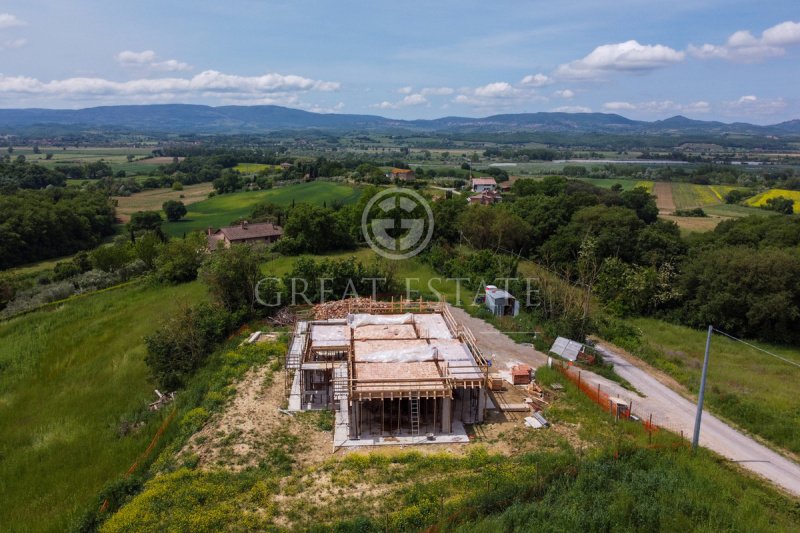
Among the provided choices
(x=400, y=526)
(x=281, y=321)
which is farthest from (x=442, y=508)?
(x=281, y=321)

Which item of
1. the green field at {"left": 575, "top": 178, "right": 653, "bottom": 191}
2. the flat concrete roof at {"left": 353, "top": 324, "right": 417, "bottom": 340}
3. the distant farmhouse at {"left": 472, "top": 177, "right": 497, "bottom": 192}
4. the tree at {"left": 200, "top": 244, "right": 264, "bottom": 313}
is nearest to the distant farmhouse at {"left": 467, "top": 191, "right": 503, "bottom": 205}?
the distant farmhouse at {"left": 472, "top": 177, "right": 497, "bottom": 192}

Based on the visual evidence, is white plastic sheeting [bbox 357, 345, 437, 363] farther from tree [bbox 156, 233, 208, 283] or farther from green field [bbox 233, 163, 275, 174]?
green field [bbox 233, 163, 275, 174]

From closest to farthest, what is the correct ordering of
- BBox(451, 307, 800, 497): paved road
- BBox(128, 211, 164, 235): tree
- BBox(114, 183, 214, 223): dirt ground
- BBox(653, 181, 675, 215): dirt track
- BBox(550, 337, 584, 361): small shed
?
BBox(451, 307, 800, 497): paved road, BBox(550, 337, 584, 361): small shed, BBox(128, 211, 164, 235): tree, BBox(653, 181, 675, 215): dirt track, BBox(114, 183, 214, 223): dirt ground

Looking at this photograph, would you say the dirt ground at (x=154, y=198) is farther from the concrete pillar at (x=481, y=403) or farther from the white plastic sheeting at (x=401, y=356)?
the concrete pillar at (x=481, y=403)

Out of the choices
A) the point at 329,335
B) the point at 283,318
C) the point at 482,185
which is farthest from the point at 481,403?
the point at 482,185

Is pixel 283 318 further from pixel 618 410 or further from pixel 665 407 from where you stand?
pixel 665 407

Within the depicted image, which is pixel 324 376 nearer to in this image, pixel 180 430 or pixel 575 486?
pixel 180 430
